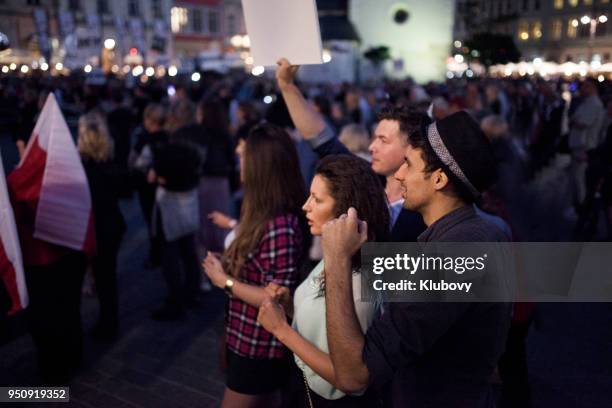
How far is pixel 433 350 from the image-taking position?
1659 millimetres

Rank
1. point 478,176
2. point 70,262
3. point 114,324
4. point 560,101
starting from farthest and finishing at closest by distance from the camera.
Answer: point 560,101 → point 114,324 → point 70,262 → point 478,176

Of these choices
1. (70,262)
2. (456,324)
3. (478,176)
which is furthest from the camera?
(70,262)

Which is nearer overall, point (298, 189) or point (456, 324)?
point (456, 324)

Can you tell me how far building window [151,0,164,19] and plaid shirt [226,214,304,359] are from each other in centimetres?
6222

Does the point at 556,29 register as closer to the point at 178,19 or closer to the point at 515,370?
the point at 515,370

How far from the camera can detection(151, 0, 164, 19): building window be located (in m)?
60.4

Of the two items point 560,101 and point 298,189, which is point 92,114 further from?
point 560,101

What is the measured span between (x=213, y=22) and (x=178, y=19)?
4.61m

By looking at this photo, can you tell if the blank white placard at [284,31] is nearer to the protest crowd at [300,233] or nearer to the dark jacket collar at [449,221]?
the protest crowd at [300,233]

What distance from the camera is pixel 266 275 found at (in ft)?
8.86

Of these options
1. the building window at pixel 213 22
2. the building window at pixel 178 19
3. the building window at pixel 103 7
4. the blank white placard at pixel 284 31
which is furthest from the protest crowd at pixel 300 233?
the building window at pixel 213 22

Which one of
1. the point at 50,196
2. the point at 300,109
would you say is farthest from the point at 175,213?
the point at 300,109

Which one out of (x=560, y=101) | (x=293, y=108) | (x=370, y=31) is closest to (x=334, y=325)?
(x=293, y=108)

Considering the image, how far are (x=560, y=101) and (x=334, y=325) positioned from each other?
1175cm
